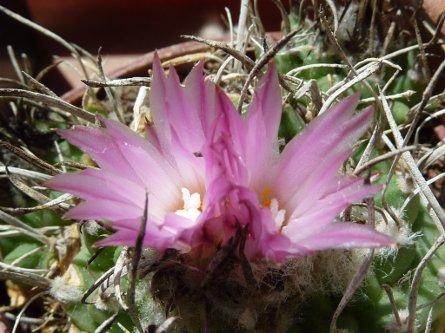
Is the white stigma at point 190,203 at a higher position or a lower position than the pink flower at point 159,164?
lower

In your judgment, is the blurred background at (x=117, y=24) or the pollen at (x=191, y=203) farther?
the blurred background at (x=117, y=24)

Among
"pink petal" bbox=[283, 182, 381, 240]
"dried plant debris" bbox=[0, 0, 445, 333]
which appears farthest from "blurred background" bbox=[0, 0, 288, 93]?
"pink petal" bbox=[283, 182, 381, 240]

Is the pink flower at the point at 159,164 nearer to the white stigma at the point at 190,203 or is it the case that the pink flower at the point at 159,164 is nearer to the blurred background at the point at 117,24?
the white stigma at the point at 190,203

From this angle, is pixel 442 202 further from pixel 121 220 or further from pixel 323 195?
pixel 121 220

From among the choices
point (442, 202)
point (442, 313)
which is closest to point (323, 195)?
point (442, 313)

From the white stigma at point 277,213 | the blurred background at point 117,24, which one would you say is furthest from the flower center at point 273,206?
the blurred background at point 117,24

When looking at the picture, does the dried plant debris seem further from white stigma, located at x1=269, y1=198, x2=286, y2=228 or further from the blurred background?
the blurred background

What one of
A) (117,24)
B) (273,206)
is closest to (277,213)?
(273,206)
